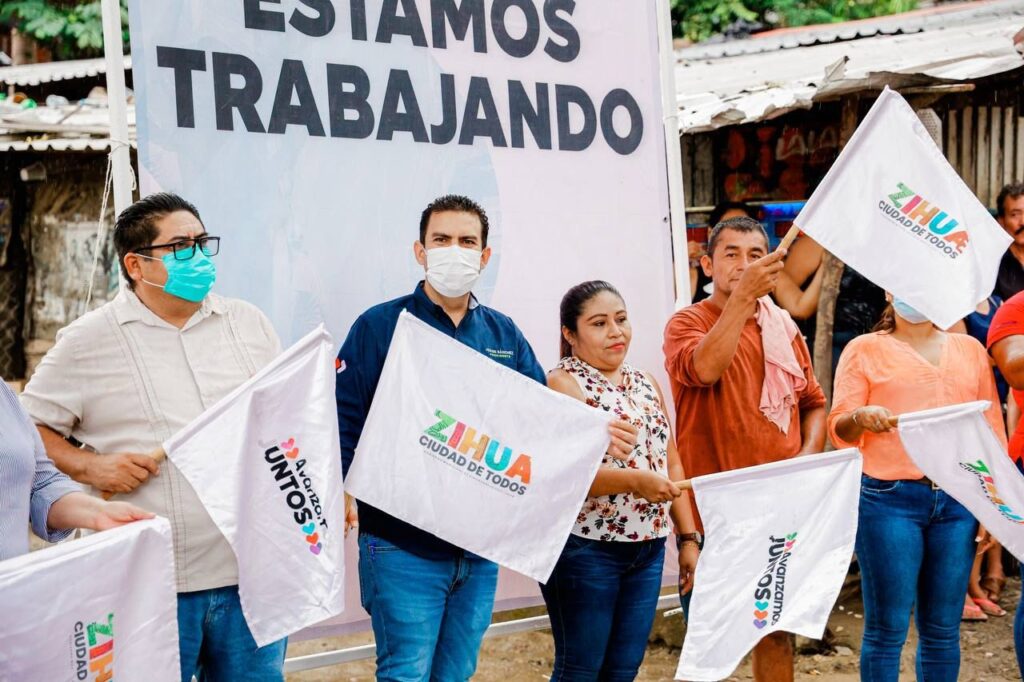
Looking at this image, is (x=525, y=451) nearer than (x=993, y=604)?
Yes

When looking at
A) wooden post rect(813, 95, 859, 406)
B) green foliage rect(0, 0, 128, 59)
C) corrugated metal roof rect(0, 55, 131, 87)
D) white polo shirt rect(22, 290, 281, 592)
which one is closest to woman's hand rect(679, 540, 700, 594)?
white polo shirt rect(22, 290, 281, 592)

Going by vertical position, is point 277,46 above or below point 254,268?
above

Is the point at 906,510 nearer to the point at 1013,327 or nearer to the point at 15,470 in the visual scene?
the point at 1013,327

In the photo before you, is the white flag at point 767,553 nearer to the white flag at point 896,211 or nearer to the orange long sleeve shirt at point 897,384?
the orange long sleeve shirt at point 897,384

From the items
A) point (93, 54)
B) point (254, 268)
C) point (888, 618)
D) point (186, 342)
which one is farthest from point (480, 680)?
point (93, 54)

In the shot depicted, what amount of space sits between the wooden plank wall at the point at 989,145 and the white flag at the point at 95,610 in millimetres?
6321

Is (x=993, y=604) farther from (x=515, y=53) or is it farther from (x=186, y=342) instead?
(x=186, y=342)

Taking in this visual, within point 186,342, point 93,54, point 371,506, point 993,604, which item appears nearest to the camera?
point 186,342

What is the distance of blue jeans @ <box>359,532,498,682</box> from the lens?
11.0 feet

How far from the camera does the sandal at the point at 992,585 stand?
6.32m

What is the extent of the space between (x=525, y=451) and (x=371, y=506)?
1.69 ft

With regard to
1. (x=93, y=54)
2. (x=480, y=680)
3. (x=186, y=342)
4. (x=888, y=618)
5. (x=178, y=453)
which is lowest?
(x=480, y=680)

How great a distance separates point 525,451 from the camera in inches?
140

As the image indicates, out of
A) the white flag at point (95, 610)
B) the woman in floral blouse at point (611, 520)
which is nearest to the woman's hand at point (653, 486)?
the woman in floral blouse at point (611, 520)
